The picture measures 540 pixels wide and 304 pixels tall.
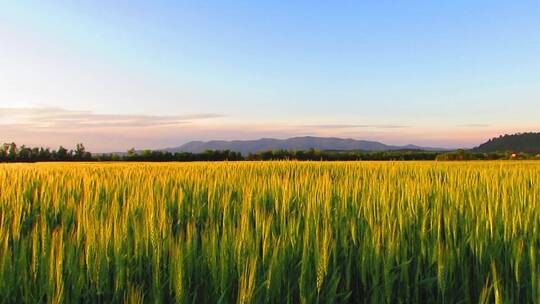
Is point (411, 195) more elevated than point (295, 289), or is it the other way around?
point (411, 195)

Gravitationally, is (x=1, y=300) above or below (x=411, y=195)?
below

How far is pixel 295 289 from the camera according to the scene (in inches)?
55.6

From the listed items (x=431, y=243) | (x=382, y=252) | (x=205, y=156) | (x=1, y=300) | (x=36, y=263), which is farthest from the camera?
(x=205, y=156)

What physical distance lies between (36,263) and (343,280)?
111 cm

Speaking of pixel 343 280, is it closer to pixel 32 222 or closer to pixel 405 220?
pixel 405 220

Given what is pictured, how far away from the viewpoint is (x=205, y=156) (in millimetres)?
25984

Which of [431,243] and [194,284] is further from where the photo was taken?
[431,243]

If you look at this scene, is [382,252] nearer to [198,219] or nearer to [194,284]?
[194,284]

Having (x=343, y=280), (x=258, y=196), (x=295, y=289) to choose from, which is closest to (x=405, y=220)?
(x=343, y=280)

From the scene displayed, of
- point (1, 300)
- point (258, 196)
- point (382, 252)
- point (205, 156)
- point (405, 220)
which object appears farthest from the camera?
point (205, 156)

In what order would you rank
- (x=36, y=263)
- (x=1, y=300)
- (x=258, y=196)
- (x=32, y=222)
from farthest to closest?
(x=258, y=196), (x=32, y=222), (x=36, y=263), (x=1, y=300)

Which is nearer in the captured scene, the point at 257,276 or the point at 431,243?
the point at 257,276

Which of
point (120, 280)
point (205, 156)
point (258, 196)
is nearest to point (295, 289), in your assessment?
point (120, 280)

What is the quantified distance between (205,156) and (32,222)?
23.3 metres
